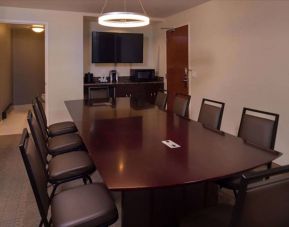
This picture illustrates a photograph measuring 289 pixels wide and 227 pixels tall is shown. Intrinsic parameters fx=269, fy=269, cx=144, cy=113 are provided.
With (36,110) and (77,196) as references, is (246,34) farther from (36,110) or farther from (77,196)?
(77,196)

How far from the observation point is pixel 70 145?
9.71ft

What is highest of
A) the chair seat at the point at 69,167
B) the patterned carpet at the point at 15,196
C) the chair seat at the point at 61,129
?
the chair seat at the point at 61,129

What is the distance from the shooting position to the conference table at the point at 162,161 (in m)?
1.50

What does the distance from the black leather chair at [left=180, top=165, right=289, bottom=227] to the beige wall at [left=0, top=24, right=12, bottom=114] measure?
6743 mm

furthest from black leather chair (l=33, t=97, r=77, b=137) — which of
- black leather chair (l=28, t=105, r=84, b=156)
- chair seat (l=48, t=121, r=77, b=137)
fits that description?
black leather chair (l=28, t=105, r=84, b=156)

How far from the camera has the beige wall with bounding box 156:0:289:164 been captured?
3.48 metres

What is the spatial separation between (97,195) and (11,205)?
4.44 ft

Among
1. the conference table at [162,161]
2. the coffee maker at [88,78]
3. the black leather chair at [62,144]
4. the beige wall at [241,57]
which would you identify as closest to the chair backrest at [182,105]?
the conference table at [162,161]

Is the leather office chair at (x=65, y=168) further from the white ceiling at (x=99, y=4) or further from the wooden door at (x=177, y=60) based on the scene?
the wooden door at (x=177, y=60)

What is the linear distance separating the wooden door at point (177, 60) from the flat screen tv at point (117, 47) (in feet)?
2.69

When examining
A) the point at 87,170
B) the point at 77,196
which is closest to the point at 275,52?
the point at 87,170

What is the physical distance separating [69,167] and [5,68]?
242 inches

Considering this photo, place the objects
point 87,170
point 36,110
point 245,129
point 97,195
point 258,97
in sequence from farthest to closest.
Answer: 1. point 258,97
2. point 36,110
3. point 245,129
4. point 87,170
5. point 97,195

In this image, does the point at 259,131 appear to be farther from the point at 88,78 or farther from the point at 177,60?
the point at 88,78
